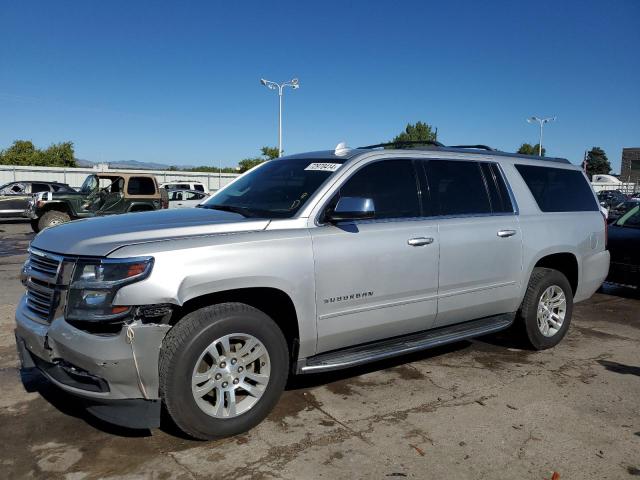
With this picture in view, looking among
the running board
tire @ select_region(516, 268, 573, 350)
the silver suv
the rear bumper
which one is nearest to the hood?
the silver suv

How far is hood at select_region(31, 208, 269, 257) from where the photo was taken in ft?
10.4

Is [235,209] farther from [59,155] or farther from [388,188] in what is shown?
[59,155]

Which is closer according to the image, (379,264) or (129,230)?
(129,230)

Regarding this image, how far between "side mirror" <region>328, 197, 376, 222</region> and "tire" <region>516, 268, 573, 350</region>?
2.25 meters

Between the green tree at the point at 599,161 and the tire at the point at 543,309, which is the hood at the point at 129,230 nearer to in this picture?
the tire at the point at 543,309

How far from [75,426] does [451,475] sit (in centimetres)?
239

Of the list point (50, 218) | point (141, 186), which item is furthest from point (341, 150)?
point (50, 218)

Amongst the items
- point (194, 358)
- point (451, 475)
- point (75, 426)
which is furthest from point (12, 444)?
point (451, 475)

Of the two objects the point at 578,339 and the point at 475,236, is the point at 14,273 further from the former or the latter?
the point at 578,339

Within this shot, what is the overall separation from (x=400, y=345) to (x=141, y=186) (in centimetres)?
1297

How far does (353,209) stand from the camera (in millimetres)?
3658

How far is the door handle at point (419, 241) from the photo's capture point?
4105mm

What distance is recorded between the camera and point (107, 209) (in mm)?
15109

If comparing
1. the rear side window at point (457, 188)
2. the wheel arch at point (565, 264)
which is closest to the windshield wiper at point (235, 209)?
the rear side window at point (457, 188)
